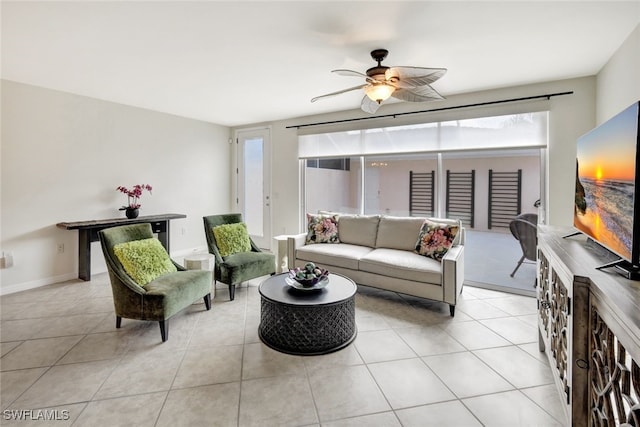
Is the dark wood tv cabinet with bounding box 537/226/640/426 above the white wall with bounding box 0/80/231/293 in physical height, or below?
below

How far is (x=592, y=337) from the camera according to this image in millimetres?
1269

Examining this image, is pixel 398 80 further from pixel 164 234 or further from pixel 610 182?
pixel 164 234

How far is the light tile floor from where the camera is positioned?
1717mm

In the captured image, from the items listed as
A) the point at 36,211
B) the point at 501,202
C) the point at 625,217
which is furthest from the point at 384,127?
the point at 36,211

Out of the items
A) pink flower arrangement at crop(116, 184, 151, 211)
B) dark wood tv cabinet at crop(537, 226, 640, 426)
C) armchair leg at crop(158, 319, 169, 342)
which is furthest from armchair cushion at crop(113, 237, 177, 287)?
dark wood tv cabinet at crop(537, 226, 640, 426)

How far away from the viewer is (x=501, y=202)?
12.7ft

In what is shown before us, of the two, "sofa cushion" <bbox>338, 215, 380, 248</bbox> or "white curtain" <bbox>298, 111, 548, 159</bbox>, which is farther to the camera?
"sofa cushion" <bbox>338, 215, 380, 248</bbox>

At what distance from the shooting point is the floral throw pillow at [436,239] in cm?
331

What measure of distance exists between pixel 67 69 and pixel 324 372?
3871 mm

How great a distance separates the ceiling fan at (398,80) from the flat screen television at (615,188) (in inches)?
44.0

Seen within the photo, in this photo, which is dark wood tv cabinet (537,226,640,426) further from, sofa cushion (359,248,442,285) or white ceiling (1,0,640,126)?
white ceiling (1,0,640,126)

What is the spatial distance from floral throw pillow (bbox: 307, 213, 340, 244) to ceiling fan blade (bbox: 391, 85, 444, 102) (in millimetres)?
2009

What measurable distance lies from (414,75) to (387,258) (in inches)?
73.8

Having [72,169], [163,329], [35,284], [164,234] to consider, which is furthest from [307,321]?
[72,169]
